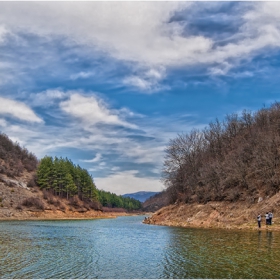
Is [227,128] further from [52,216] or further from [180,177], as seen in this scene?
[52,216]

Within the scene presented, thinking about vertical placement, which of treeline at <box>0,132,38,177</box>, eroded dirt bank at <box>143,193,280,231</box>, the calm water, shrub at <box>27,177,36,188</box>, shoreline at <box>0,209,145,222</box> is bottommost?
shoreline at <box>0,209,145,222</box>

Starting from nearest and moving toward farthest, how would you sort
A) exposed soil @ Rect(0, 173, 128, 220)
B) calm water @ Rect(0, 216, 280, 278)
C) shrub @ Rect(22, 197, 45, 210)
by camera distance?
calm water @ Rect(0, 216, 280, 278) < exposed soil @ Rect(0, 173, 128, 220) < shrub @ Rect(22, 197, 45, 210)

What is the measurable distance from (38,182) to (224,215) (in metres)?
99.2

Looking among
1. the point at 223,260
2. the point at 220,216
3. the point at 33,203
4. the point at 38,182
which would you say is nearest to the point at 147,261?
the point at 223,260

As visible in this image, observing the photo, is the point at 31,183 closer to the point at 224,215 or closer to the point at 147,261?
the point at 224,215

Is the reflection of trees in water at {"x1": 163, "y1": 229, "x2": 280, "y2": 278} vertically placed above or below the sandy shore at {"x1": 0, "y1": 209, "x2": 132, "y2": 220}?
above

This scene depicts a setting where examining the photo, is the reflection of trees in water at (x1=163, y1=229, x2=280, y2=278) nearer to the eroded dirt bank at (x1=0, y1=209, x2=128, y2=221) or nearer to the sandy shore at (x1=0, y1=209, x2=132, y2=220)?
the eroded dirt bank at (x1=0, y1=209, x2=128, y2=221)

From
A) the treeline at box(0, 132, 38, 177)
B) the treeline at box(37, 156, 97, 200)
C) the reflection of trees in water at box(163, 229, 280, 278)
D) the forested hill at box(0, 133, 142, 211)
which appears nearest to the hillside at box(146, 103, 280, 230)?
the reflection of trees in water at box(163, 229, 280, 278)

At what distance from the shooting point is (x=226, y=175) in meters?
65.9

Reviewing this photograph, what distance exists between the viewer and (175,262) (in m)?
22.7

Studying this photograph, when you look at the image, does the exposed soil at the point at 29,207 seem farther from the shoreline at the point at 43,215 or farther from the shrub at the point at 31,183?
the shrub at the point at 31,183

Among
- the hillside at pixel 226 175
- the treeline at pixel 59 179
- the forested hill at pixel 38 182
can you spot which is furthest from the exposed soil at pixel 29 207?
the hillside at pixel 226 175

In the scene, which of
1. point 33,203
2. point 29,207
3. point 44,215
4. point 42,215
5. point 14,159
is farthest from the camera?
point 14,159

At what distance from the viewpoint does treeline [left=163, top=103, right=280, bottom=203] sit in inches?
2217
